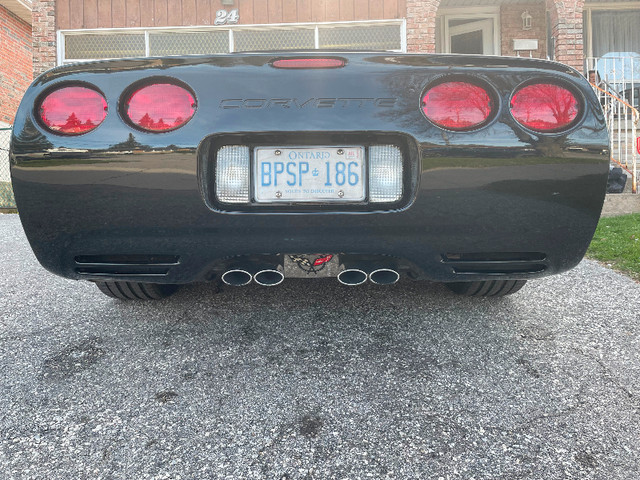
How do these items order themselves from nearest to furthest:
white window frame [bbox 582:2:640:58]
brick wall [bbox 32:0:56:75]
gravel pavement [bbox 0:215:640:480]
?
gravel pavement [bbox 0:215:640:480], brick wall [bbox 32:0:56:75], white window frame [bbox 582:2:640:58]

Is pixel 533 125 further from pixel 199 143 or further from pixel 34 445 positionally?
pixel 34 445

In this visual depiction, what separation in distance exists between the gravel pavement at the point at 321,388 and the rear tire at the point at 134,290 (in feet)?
0.17

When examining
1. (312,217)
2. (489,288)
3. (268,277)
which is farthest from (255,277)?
(489,288)

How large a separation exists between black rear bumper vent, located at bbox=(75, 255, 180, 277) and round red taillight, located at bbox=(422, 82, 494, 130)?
3.19 feet

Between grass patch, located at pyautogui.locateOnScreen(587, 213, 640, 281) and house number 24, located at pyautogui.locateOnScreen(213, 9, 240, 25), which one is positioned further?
house number 24, located at pyautogui.locateOnScreen(213, 9, 240, 25)

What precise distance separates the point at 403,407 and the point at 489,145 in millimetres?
829

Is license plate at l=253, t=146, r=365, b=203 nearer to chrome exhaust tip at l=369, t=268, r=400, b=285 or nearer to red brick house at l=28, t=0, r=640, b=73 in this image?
chrome exhaust tip at l=369, t=268, r=400, b=285

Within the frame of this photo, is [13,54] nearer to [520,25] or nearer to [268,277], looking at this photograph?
[520,25]

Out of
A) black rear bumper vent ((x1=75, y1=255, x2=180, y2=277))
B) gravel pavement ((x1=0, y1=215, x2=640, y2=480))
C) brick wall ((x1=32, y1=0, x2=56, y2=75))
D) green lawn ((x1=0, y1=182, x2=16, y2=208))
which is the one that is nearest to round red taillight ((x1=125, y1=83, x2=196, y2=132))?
black rear bumper vent ((x1=75, y1=255, x2=180, y2=277))

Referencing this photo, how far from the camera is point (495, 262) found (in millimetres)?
1509

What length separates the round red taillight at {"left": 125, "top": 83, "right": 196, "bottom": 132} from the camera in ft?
4.70

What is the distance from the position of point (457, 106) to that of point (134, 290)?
164 cm

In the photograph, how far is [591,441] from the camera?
118 cm

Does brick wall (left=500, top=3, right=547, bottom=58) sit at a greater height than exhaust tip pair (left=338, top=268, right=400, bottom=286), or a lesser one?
greater
